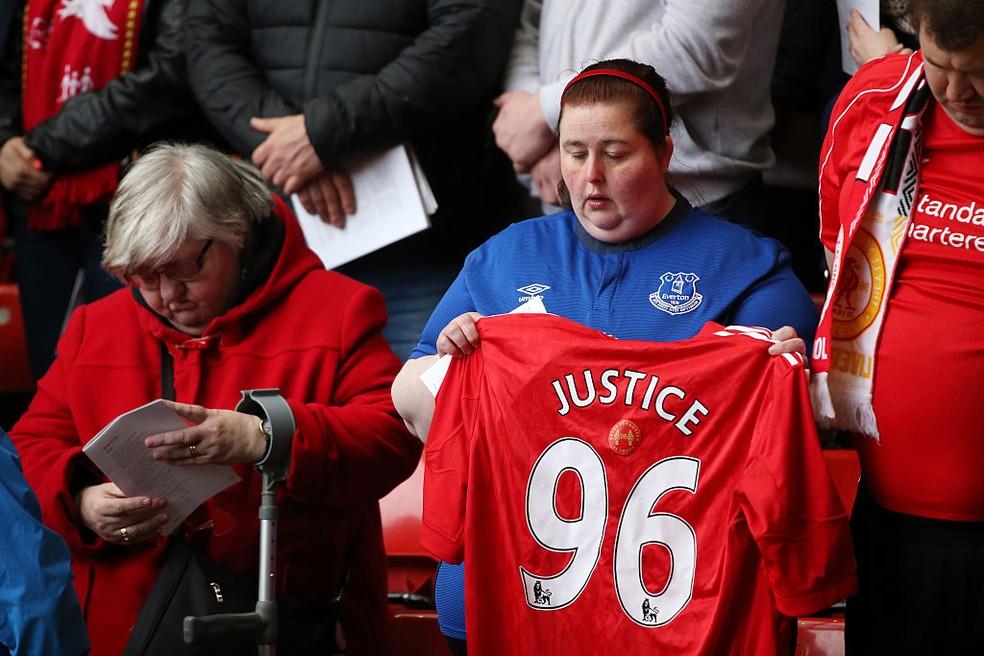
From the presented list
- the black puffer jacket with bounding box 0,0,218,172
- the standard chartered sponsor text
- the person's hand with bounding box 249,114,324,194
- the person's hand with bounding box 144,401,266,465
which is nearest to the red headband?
the standard chartered sponsor text

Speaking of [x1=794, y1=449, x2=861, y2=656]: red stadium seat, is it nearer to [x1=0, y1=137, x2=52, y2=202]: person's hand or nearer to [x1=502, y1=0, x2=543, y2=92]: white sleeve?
[x1=502, y1=0, x2=543, y2=92]: white sleeve

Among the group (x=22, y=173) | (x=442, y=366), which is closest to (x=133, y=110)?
(x=22, y=173)

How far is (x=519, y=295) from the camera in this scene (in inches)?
112

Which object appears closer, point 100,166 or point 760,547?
point 760,547

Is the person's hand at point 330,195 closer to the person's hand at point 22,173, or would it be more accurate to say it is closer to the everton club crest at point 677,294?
the person's hand at point 22,173

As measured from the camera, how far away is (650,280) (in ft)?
9.18

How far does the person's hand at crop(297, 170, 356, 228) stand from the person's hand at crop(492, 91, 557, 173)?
19.0 inches

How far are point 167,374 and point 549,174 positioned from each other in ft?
3.66

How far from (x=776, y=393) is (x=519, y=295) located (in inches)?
23.8

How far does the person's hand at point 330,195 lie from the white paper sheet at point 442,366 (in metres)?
1.37

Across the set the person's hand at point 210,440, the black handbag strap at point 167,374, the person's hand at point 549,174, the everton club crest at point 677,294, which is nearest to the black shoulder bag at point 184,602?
the person's hand at point 210,440

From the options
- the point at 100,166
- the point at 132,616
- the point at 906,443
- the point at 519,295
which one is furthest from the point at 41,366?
the point at 906,443

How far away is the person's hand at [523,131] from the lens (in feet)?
12.3

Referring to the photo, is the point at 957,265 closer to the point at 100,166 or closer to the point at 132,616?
the point at 132,616
